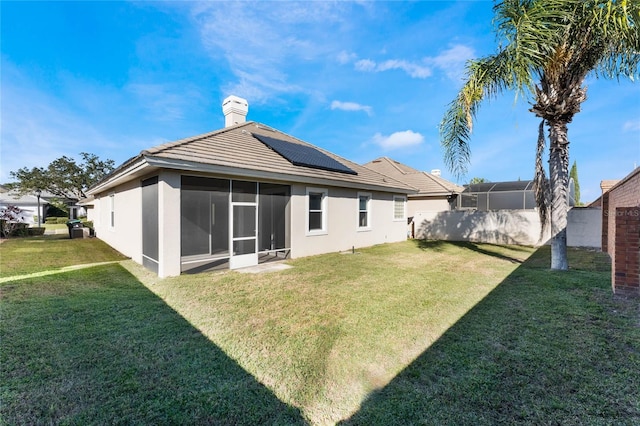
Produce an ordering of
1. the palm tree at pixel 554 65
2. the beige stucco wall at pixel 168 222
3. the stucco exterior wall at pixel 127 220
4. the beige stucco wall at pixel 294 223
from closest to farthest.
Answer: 1. the palm tree at pixel 554 65
2. the beige stucco wall at pixel 168 222
3. the beige stucco wall at pixel 294 223
4. the stucco exterior wall at pixel 127 220

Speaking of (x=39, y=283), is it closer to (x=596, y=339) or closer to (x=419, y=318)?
(x=419, y=318)

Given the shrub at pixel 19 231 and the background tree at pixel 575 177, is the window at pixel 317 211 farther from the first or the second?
the background tree at pixel 575 177

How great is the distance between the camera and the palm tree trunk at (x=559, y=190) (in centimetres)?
757

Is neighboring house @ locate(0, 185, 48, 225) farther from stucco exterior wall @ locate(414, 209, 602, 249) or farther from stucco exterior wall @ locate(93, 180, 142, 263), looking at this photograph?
stucco exterior wall @ locate(414, 209, 602, 249)

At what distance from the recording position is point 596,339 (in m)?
3.57

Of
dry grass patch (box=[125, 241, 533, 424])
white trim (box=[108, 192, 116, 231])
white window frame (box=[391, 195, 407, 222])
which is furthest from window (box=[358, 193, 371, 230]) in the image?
white trim (box=[108, 192, 116, 231])

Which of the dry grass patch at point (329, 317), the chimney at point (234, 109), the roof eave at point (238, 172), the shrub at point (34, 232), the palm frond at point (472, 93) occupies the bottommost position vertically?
the dry grass patch at point (329, 317)

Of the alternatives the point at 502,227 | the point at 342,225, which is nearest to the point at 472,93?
the point at 342,225

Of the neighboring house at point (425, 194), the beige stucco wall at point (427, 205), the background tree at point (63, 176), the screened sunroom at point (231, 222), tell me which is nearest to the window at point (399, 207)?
the neighboring house at point (425, 194)

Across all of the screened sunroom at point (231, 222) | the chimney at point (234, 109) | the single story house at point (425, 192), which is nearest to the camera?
the screened sunroom at point (231, 222)

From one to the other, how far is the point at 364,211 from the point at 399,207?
11.0ft

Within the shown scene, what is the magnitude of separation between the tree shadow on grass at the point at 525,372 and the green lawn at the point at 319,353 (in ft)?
0.05

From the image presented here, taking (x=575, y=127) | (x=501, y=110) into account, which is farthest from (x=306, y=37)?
(x=575, y=127)

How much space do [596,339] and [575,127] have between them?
6.77 m
